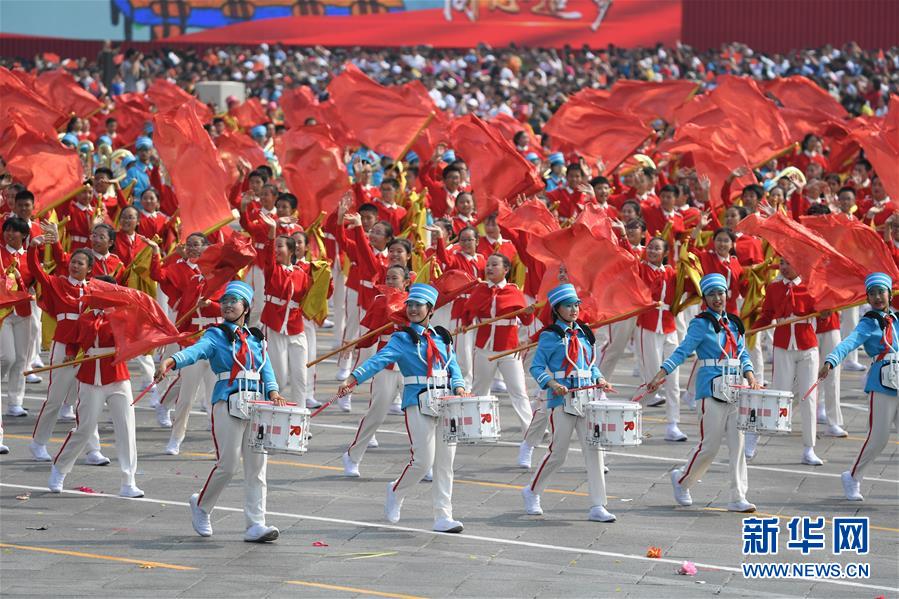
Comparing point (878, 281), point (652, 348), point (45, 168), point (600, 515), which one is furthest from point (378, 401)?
point (45, 168)

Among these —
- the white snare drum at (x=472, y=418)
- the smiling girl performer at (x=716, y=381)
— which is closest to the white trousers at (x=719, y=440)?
the smiling girl performer at (x=716, y=381)

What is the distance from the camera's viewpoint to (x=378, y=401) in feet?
43.5

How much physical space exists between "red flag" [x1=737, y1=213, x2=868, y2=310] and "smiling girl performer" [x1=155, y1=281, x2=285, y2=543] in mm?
4958

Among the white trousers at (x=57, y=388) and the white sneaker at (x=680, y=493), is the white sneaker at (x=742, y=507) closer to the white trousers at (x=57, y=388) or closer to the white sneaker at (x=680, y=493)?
the white sneaker at (x=680, y=493)

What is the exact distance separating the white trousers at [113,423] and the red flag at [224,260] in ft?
4.08

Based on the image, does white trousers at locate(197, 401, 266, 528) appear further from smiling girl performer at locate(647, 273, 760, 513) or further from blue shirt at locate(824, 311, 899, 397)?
blue shirt at locate(824, 311, 899, 397)

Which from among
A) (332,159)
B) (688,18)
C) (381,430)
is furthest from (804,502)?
(688,18)

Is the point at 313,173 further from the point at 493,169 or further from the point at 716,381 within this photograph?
the point at 716,381

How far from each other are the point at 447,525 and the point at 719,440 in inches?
87.9

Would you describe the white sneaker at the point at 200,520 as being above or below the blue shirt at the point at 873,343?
below

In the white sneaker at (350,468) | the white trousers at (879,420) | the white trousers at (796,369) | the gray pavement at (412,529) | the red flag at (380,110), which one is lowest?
the gray pavement at (412,529)

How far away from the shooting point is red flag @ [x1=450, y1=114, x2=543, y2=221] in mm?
18328

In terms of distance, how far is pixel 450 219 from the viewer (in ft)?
→ 56.5

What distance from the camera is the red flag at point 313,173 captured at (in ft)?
62.8
